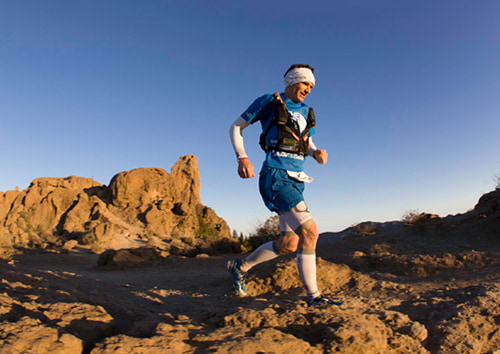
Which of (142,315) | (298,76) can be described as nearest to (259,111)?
(298,76)

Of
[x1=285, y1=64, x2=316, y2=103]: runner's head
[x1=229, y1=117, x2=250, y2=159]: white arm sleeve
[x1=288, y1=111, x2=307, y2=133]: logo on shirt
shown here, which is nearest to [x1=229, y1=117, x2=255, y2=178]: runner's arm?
[x1=229, y1=117, x2=250, y2=159]: white arm sleeve

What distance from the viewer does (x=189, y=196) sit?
28359 mm

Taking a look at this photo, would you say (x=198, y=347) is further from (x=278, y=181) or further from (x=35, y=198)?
(x=35, y=198)

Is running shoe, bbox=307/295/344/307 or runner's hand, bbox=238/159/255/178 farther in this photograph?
runner's hand, bbox=238/159/255/178

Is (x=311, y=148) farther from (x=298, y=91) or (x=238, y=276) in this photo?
(x=238, y=276)

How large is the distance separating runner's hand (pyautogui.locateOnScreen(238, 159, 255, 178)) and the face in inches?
31.8

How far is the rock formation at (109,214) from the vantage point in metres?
18.3

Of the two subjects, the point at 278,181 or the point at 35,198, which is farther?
the point at 35,198

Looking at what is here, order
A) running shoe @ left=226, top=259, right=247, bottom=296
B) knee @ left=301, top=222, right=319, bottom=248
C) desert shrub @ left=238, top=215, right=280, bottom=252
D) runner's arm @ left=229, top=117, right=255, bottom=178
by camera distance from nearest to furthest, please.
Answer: knee @ left=301, top=222, right=319, bottom=248 < runner's arm @ left=229, top=117, right=255, bottom=178 < running shoe @ left=226, top=259, right=247, bottom=296 < desert shrub @ left=238, top=215, right=280, bottom=252

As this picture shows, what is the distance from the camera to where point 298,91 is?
3.00 meters

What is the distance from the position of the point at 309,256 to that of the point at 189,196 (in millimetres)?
26388

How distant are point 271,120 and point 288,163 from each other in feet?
1.43

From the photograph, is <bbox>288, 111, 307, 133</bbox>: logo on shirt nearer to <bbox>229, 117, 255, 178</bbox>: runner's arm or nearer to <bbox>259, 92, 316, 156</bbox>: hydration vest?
<bbox>259, 92, 316, 156</bbox>: hydration vest

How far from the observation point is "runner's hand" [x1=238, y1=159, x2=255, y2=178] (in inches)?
108
